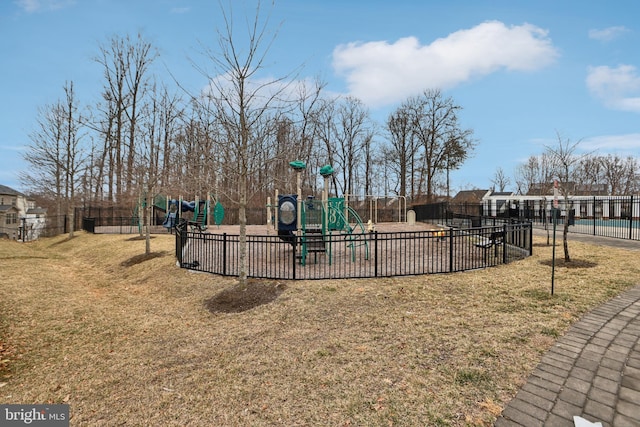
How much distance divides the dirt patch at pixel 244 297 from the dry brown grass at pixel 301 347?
0.53 ft

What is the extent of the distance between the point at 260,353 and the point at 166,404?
1.24m

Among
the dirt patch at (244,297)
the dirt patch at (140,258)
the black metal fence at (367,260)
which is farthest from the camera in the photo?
the dirt patch at (140,258)

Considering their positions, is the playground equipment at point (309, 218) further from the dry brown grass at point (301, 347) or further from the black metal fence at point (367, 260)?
the dry brown grass at point (301, 347)

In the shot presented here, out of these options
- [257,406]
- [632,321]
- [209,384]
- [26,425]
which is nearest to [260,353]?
[209,384]

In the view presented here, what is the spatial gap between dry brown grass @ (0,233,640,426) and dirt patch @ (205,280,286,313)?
0.53 ft

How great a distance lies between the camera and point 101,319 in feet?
19.8

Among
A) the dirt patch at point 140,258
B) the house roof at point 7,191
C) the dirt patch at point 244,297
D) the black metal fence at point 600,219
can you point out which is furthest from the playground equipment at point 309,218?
the house roof at point 7,191

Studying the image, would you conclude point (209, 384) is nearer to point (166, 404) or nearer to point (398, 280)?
point (166, 404)

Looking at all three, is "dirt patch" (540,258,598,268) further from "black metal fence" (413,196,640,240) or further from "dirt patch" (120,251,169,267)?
"dirt patch" (120,251,169,267)

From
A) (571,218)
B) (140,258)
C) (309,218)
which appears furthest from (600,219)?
(140,258)

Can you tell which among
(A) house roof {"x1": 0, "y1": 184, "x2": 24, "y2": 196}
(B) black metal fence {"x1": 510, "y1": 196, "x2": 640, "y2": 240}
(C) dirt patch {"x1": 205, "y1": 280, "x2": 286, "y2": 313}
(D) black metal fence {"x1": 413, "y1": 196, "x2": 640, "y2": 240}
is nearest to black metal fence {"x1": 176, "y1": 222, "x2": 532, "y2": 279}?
(C) dirt patch {"x1": 205, "y1": 280, "x2": 286, "y2": 313}

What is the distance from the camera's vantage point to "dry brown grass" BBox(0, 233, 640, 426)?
300cm

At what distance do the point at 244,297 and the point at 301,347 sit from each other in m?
2.51

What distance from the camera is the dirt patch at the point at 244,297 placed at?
6.03 m
